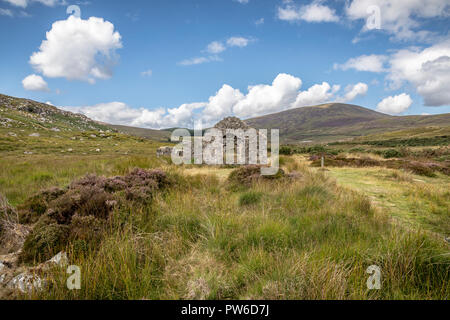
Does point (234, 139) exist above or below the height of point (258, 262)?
above

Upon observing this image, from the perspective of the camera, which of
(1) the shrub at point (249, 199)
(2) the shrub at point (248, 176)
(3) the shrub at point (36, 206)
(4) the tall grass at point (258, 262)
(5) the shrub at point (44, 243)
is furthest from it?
(2) the shrub at point (248, 176)

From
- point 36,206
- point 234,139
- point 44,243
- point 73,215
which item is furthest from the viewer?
point 234,139

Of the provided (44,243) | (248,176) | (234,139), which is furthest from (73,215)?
(234,139)

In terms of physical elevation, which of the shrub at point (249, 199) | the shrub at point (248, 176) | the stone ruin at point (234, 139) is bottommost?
the shrub at point (249, 199)

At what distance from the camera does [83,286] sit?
2.17 m

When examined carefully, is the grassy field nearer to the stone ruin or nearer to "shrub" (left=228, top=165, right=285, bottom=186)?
"shrub" (left=228, top=165, right=285, bottom=186)

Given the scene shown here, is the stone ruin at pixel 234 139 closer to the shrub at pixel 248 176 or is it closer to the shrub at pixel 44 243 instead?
the shrub at pixel 248 176

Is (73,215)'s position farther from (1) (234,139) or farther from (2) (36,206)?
(1) (234,139)

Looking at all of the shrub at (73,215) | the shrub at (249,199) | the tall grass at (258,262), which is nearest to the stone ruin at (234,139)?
the shrub at (249,199)

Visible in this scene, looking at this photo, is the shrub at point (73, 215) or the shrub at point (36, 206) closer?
the shrub at point (73, 215)

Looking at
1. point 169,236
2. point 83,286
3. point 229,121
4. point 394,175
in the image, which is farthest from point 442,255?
point 229,121
